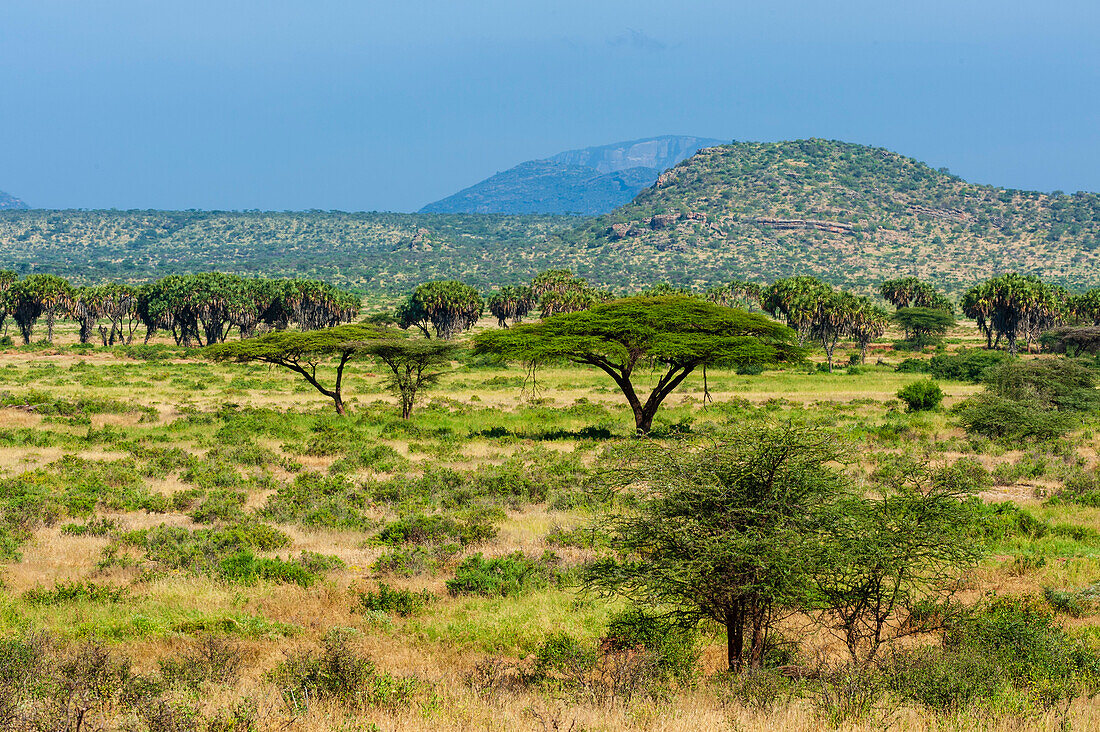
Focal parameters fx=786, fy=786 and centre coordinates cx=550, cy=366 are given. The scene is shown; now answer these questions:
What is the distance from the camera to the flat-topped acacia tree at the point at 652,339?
31.3 meters

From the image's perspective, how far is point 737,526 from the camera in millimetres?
9844

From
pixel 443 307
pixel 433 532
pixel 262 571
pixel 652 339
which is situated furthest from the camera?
pixel 443 307

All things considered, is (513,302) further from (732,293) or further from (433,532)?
(433,532)

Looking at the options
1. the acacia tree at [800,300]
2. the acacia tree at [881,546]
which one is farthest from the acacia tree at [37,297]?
the acacia tree at [881,546]

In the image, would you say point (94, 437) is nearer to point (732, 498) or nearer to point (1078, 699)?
point (732, 498)

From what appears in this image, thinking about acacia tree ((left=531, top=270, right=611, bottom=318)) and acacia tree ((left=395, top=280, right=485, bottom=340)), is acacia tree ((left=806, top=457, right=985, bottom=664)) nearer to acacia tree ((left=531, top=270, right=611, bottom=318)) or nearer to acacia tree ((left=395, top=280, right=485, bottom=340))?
acacia tree ((left=531, top=270, right=611, bottom=318))

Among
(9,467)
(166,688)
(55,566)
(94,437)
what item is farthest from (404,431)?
(166,688)

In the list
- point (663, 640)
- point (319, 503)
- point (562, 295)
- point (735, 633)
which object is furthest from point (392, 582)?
point (562, 295)

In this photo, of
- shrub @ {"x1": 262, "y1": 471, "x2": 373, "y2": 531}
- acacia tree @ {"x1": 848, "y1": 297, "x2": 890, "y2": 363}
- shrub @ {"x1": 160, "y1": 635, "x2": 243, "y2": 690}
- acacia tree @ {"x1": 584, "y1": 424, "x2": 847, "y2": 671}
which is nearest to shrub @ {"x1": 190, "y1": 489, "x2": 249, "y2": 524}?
shrub @ {"x1": 262, "y1": 471, "x2": 373, "y2": 531}

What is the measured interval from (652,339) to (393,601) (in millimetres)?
20609

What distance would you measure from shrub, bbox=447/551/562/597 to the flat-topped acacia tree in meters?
16.5

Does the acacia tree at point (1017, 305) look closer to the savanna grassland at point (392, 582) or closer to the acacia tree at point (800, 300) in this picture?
the acacia tree at point (800, 300)

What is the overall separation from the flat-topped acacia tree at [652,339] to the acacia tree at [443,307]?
66.2 meters

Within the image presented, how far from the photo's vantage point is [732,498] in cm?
975
